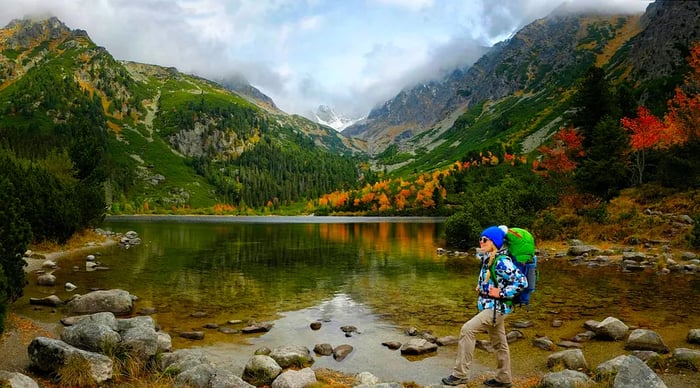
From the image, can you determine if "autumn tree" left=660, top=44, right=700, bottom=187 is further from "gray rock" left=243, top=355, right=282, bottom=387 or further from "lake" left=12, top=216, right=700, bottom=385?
"gray rock" left=243, top=355, right=282, bottom=387

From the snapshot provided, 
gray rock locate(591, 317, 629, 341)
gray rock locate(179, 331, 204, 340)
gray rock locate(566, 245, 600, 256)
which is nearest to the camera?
gray rock locate(591, 317, 629, 341)

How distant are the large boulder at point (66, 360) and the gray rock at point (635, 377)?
13949mm

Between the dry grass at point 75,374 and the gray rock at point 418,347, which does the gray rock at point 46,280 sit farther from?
the gray rock at point 418,347

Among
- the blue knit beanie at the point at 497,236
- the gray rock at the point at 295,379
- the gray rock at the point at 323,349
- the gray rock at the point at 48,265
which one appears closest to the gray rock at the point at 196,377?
the gray rock at the point at 295,379

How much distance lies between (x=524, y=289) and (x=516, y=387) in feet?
10.8

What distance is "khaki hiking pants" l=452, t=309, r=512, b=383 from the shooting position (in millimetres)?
12727

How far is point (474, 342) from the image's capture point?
12.8 m

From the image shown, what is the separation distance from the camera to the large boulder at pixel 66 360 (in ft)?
41.9

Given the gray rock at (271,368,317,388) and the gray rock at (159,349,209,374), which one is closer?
the gray rock at (271,368,317,388)

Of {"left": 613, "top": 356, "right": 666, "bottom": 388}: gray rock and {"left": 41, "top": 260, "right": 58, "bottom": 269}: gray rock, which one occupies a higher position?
{"left": 613, "top": 356, "right": 666, "bottom": 388}: gray rock

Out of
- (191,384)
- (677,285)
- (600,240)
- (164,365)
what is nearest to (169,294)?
(164,365)

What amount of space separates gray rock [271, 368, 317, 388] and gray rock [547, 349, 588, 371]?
8.35m

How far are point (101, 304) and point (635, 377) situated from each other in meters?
24.5

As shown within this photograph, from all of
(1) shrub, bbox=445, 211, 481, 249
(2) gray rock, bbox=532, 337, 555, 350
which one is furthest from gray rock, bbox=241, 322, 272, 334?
(1) shrub, bbox=445, 211, 481, 249
